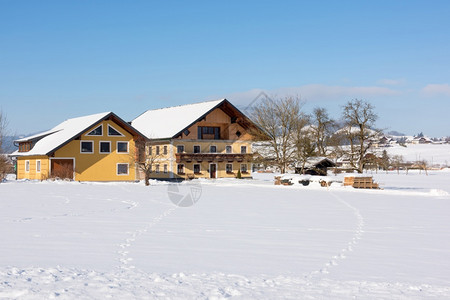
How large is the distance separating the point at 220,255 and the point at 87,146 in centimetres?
4212

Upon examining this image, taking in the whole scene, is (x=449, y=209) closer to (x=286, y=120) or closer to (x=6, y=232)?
(x=6, y=232)

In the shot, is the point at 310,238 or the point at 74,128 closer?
the point at 310,238

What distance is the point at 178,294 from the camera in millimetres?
8414

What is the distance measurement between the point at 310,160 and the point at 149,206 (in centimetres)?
3568

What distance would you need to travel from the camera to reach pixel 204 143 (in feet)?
197

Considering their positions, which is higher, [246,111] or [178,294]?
[246,111]

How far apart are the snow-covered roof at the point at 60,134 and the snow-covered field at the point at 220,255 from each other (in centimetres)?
3020

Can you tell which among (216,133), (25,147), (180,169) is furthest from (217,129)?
(25,147)

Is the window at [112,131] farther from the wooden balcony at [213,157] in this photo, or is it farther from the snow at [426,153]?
the snow at [426,153]

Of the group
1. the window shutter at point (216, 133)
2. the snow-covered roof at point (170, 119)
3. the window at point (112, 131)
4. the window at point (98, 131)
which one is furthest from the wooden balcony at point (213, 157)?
the window at point (98, 131)

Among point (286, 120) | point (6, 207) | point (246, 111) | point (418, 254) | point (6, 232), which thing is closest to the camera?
point (418, 254)

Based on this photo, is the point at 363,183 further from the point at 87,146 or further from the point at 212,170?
the point at 87,146

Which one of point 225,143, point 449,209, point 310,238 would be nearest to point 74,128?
point 225,143

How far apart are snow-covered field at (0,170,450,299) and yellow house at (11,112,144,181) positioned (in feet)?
98.7
